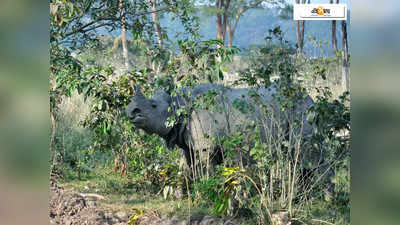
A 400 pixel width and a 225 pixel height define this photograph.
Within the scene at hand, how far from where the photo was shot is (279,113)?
4.31 metres

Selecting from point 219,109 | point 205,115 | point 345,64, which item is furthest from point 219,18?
point 345,64

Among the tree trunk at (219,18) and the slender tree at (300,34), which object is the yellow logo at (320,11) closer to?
the slender tree at (300,34)

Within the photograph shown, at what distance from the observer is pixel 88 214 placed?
4.55 metres

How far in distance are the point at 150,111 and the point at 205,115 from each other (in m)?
0.55

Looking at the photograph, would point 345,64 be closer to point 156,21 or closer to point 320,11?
point 320,11

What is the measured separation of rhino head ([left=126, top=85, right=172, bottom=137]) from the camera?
14.8 ft

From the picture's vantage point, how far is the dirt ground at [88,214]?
4379 mm

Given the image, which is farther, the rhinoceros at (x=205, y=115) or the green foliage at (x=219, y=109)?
the rhinoceros at (x=205, y=115)
